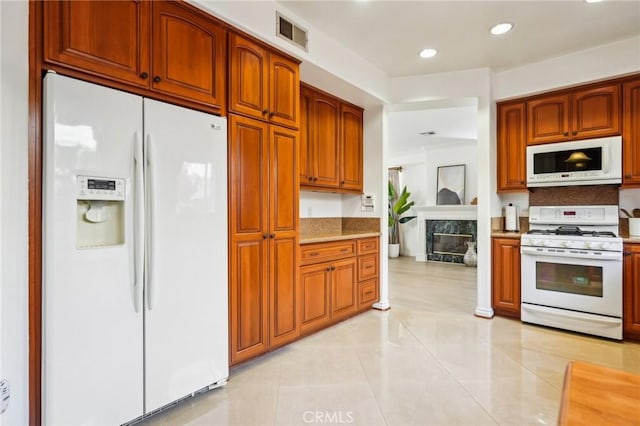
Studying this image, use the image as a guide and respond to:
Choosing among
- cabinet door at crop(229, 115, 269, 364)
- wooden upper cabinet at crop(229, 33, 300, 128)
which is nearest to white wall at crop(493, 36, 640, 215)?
wooden upper cabinet at crop(229, 33, 300, 128)

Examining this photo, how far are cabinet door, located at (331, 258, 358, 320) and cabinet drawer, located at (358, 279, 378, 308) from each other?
10 centimetres

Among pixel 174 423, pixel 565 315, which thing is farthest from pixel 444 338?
pixel 174 423

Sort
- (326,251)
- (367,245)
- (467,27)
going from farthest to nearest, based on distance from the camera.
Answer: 1. (367,245)
2. (326,251)
3. (467,27)

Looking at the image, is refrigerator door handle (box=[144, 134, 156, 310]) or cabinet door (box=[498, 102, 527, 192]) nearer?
refrigerator door handle (box=[144, 134, 156, 310])

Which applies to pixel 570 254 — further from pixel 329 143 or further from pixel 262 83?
pixel 262 83

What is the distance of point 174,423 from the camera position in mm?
1857

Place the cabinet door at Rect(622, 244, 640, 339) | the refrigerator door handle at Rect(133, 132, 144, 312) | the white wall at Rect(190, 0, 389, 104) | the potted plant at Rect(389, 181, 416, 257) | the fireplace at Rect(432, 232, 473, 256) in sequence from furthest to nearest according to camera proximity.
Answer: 1. the potted plant at Rect(389, 181, 416, 257)
2. the fireplace at Rect(432, 232, 473, 256)
3. the cabinet door at Rect(622, 244, 640, 339)
4. the white wall at Rect(190, 0, 389, 104)
5. the refrigerator door handle at Rect(133, 132, 144, 312)

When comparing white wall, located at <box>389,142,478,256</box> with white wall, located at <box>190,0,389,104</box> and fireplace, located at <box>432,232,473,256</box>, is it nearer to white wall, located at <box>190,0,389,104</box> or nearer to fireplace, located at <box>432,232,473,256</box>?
fireplace, located at <box>432,232,473,256</box>

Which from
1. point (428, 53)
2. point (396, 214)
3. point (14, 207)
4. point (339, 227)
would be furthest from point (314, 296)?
point (396, 214)

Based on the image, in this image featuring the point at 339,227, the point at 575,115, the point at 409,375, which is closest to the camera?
the point at 409,375

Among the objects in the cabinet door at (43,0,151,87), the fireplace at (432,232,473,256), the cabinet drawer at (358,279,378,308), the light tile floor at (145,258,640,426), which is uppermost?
the cabinet door at (43,0,151,87)

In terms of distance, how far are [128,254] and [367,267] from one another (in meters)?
2.68

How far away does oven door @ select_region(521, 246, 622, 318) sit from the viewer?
3.06 meters

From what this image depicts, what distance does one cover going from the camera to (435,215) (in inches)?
312
